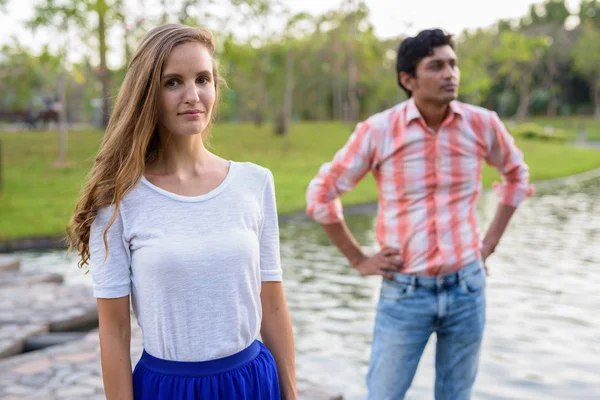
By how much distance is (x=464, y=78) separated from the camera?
39.3 m

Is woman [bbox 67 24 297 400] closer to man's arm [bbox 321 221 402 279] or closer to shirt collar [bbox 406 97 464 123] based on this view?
man's arm [bbox 321 221 402 279]

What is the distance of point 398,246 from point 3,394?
326 cm

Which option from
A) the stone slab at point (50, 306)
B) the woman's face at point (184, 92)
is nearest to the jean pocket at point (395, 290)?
the woman's face at point (184, 92)

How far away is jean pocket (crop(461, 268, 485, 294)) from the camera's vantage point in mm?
3297

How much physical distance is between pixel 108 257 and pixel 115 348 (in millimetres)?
263

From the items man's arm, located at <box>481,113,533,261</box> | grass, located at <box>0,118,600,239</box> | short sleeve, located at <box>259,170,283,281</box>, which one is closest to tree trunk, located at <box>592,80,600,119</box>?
grass, located at <box>0,118,600,239</box>

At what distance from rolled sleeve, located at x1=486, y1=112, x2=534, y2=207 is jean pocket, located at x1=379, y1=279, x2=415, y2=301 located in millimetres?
797

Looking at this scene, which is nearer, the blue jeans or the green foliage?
the blue jeans

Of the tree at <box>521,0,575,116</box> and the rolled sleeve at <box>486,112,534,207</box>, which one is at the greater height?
the tree at <box>521,0,575,116</box>

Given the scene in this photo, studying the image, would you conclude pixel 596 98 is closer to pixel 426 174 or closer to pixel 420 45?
pixel 420 45

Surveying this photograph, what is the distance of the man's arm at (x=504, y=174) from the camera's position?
358 cm

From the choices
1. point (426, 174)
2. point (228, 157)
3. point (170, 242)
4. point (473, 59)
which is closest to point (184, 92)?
point (170, 242)

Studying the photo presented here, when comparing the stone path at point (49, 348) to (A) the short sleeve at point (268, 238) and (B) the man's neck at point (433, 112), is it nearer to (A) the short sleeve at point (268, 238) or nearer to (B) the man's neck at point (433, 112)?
(B) the man's neck at point (433, 112)

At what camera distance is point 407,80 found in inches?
139
